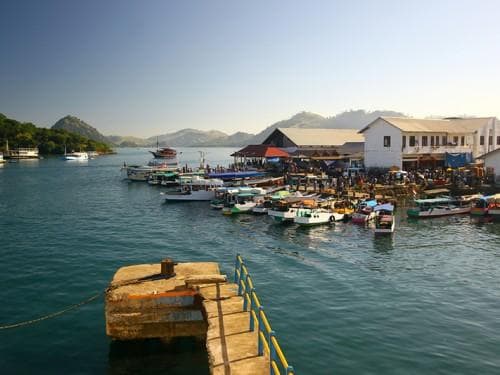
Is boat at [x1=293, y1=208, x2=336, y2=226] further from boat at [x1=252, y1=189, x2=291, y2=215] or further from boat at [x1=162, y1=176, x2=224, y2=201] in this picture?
boat at [x1=162, y1=176, x2=224, y2=201]

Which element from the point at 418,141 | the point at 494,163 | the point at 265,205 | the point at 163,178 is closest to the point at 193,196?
the point at 265,205

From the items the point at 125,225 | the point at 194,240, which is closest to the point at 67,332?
the point at 194,240

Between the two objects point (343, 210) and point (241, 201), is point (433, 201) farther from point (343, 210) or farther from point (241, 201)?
point (241, 201)

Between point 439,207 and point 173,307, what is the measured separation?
39.0 metres

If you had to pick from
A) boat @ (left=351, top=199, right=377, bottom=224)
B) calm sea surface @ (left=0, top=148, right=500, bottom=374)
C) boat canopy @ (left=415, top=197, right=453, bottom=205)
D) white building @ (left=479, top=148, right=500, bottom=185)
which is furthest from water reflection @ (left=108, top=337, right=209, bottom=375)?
white building @ (left=479, top=148, right=500, bottom=185)

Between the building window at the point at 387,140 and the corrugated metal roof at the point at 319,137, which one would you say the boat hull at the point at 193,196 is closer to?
the corrugated metal roof at the point at 319,137

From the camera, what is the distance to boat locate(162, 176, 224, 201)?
5950cm

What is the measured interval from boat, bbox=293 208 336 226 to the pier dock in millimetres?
23276

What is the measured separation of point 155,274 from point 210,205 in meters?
37.0

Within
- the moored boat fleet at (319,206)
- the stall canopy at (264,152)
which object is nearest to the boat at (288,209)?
the moored boat fleet at (319,206)

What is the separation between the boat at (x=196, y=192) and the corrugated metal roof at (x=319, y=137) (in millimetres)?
23101

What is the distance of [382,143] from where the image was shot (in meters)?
64.0

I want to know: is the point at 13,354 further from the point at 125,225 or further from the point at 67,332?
the point at 125,225

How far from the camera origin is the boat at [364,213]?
4309 cm
